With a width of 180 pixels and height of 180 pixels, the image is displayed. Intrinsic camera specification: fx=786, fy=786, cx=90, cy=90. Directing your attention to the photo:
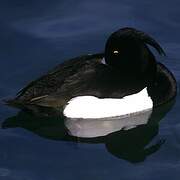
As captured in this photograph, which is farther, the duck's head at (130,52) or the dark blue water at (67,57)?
the duck's head at (130,52)

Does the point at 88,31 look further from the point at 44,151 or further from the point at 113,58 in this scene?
the point at 44,151

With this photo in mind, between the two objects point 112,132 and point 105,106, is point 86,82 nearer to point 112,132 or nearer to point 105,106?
point 105,106

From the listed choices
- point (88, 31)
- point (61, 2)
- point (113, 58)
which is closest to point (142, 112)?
point (113, 58)

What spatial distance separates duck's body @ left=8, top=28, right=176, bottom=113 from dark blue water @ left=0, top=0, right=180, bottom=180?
32 centimetres

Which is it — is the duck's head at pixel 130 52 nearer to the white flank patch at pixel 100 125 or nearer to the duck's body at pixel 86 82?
the duck's body at pixel 86 82

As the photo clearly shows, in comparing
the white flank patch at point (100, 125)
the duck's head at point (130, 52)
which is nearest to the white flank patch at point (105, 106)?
the white flank patch at point (100, 125)

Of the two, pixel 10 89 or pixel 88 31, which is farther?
pixel 88 31

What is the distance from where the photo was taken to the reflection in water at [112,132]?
8.18 m

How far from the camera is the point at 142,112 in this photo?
881 centimetres

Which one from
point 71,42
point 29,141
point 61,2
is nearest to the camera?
point 29,141

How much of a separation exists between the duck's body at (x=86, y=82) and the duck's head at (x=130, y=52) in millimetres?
11

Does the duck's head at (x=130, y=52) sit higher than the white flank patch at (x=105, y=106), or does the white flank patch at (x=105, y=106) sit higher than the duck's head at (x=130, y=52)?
the duck's head at (x=130, y=52)

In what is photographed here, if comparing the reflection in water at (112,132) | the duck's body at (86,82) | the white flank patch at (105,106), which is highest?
the duck's body at (86,82)

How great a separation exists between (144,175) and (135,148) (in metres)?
0.67
